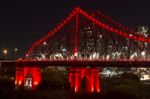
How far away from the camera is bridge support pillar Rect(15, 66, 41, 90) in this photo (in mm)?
60750

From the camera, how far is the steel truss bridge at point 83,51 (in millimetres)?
51166

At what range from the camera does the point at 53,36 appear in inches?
2473

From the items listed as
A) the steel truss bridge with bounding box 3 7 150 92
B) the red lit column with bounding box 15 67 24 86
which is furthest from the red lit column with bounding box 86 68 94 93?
the red lit column with bounding box 15 67 24 86

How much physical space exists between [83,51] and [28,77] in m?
12.8

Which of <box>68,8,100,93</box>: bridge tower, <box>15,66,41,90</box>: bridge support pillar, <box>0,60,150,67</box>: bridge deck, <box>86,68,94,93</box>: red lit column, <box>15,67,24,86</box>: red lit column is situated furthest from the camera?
<box>15,66,41,90</box>: bridge support pillar

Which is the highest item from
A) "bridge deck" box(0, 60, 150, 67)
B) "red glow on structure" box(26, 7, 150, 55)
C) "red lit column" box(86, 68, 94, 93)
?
"red glow on structure" box(26, 7, 150, 55)

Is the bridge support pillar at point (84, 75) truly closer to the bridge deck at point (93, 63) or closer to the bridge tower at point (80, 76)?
the bridge tower at point (80, 76)

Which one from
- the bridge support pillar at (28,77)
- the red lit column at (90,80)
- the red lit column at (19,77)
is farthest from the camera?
the bridge support pillar at (28,77)

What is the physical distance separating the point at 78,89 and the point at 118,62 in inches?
346

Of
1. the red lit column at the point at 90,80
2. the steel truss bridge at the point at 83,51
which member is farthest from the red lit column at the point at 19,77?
the red lit column at the point at 90,80

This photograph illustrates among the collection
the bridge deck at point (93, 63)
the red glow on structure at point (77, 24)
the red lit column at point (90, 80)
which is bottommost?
the red lit column at point (90, 80)

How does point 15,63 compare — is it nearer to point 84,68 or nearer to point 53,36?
point 53,36

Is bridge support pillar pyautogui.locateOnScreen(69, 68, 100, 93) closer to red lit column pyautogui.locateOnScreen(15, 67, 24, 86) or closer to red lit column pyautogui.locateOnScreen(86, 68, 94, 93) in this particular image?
red lit column pyautogui.locateOnScreen(86, 68, 94, 93)

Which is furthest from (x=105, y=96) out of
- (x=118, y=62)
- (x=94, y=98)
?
(x=118, y=62)
